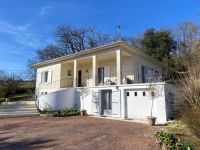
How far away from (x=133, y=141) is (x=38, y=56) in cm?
4080

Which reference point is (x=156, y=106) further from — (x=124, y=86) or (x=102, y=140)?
(x=102, y=140)

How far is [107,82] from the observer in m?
20.1

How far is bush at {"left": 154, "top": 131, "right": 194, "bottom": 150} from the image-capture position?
281 inches

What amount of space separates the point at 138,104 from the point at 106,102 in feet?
10.7

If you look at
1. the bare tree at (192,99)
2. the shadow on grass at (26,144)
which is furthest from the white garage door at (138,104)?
the shadow on grass at (26,144)

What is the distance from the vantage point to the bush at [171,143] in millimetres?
7145

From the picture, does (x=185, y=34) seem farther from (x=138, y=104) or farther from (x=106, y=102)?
(x=106, y=102)

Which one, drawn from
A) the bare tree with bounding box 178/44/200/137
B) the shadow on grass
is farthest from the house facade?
the shadow on grass

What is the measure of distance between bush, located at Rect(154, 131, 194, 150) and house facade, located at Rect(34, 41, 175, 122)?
22.9 feet

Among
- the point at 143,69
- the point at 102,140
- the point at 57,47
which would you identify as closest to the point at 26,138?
the point at 102,140

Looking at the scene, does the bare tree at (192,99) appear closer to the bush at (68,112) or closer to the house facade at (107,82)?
the house facade at (107,82)

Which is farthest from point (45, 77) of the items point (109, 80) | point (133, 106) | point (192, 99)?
point (192, 99)

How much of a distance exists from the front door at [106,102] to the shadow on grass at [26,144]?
9113 millimetres

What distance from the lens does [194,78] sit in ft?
33.7
